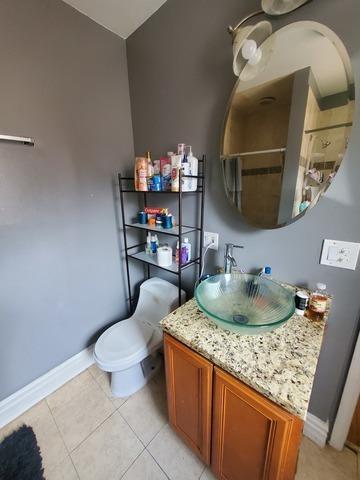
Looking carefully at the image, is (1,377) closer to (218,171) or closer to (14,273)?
(14,273)

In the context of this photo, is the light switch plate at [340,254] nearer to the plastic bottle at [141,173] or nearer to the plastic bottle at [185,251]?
the plastic bottle at [185,251]

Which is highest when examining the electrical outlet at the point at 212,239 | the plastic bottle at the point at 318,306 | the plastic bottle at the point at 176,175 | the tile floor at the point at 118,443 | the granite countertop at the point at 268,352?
the plastic bottle at the point at 176,175

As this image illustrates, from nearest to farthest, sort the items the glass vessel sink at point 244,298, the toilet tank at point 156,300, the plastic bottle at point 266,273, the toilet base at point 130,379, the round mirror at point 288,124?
the round mirror at point 288,124 < the glass vessel sink at point 244,298 < the plastic bottle at point 266,273 < the toilet base at point 130,379 < the toilet tank at point 156,300

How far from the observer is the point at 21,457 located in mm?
1047

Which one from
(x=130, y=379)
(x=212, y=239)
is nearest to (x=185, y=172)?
(x=212, y=239)

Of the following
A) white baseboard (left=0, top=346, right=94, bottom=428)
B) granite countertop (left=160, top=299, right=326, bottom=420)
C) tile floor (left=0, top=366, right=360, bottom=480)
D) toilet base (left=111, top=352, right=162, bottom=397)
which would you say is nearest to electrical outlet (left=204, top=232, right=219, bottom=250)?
granite countertop (left=160, top=299, right=326, bottom=420)

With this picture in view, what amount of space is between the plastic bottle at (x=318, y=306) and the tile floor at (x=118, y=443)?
82cm

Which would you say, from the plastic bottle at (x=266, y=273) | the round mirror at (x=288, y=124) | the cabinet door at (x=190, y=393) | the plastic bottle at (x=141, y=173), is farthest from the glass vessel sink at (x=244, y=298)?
the plastic bottle at (x=141, y=173)

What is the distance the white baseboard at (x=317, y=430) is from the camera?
1.05 metres

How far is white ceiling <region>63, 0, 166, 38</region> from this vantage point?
3.64ft

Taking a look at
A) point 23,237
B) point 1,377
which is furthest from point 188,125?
point 1,377

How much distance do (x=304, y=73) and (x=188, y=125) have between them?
0.60 metres

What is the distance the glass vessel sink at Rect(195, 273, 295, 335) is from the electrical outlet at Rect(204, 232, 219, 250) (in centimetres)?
23

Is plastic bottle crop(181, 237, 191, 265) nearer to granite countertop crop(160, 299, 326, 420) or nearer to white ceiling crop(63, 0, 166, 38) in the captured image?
granite countertop crop(160, 299, 326, 420)
